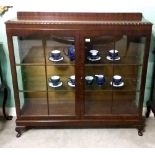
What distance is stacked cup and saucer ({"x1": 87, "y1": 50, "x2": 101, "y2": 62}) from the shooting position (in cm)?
187

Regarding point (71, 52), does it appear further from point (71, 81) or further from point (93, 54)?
point (71, 81)

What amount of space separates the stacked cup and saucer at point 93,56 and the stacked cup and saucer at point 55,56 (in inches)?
9.3

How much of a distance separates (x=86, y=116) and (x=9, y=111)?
83 cm

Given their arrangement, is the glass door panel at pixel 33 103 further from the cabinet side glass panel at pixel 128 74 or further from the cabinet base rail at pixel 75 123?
the cabinet side glass panel at pixel 128 74

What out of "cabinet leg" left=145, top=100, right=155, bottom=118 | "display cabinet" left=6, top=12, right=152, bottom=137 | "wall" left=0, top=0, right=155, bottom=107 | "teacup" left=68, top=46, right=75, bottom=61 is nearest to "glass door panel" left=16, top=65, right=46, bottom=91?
"display cabinet" left=6, top=12, right=152, bottom=137

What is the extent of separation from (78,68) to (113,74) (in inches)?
13.3

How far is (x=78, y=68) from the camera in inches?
71.7

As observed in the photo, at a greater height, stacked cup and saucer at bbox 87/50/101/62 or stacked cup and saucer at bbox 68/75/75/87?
stacked cup and saucer at bbox 87/50/101/62

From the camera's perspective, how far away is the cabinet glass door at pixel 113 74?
1820 millimetres

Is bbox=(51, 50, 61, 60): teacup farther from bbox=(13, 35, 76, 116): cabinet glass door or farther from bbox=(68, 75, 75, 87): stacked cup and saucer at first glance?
bbox=(68, 75, 75, 87): stacked cup and saucer
